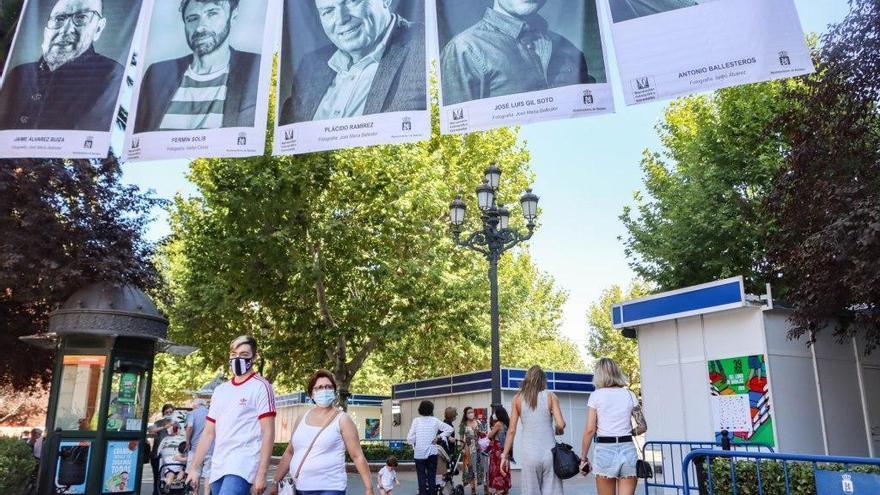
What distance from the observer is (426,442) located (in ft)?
35.4

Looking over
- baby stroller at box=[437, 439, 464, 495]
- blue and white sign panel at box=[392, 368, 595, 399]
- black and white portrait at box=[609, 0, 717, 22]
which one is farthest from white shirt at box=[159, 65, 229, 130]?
blue and white sign panel at box=[392, 368, 595, 399]

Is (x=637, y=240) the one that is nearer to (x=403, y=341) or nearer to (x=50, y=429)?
(x=403, y=341)

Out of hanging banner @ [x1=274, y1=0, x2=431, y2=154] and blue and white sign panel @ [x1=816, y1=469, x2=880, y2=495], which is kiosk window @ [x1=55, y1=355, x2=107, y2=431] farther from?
blue and white sign panel @ [x1=816, y1=469, x2=880, y2=495]

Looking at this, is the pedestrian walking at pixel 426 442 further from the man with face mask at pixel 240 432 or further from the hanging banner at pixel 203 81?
the hanging banner at pixel 203 81

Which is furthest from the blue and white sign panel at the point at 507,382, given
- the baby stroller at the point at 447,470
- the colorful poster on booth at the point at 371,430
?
the baby stroller at the point at 447,470

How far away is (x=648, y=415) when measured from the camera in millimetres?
14750

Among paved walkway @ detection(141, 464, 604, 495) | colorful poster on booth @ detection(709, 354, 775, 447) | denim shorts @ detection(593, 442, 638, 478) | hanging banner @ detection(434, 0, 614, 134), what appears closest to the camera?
hanging banner @ detection(434, 0, 614, 134)

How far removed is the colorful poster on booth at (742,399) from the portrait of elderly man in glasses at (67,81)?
37.0ft

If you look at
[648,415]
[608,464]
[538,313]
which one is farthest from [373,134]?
[538,313]

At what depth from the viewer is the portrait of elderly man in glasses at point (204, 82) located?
6.35m

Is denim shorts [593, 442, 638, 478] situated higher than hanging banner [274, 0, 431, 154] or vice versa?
hanging banner [274, 0, 431, 154]

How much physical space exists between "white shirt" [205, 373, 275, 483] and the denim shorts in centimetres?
320

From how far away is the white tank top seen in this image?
5.09 metres

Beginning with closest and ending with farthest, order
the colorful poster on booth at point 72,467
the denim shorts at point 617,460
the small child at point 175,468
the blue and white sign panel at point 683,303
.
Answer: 1. the denim shorts at point 617,460
2. the colorful poster on booth at point 72,467
3. the small child at point 175,468
4. the blue and white sign panel at point 683,303
